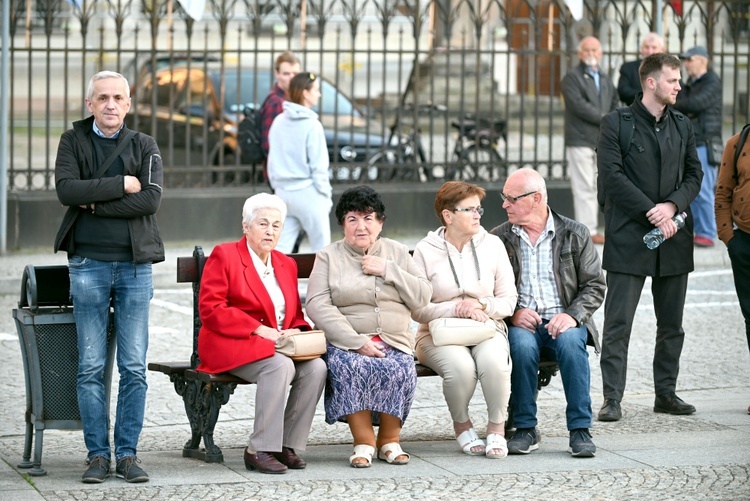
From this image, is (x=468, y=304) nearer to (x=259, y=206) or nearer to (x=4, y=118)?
(x=259, y=206)

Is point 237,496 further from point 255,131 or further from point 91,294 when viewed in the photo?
point 255,131

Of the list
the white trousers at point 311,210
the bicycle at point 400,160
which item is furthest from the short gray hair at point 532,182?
the bicycle at point 400,160

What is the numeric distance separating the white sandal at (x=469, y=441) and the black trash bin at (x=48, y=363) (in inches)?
68.2

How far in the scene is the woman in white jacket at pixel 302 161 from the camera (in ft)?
34.3

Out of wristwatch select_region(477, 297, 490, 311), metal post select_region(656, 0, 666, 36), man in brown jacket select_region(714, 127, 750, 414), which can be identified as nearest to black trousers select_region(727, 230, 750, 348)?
man in brown jacket select_region(714, 127, 750, 414)

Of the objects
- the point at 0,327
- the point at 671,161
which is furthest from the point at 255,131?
the point at 671,161

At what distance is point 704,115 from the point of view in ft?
46.0

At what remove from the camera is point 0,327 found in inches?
411

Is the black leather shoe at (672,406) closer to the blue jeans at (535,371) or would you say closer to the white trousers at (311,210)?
the blue jeans at (535,371)

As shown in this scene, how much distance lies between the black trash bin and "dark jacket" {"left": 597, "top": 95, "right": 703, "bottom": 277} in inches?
115

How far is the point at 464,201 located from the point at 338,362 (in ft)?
3.53

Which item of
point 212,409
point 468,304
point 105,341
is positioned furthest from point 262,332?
point 468,304

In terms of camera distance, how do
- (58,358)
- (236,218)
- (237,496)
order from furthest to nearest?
(236,218) → (58,358) → (237,496)

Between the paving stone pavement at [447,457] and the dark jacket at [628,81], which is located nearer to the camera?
the paving stone pavement at [447,457]
